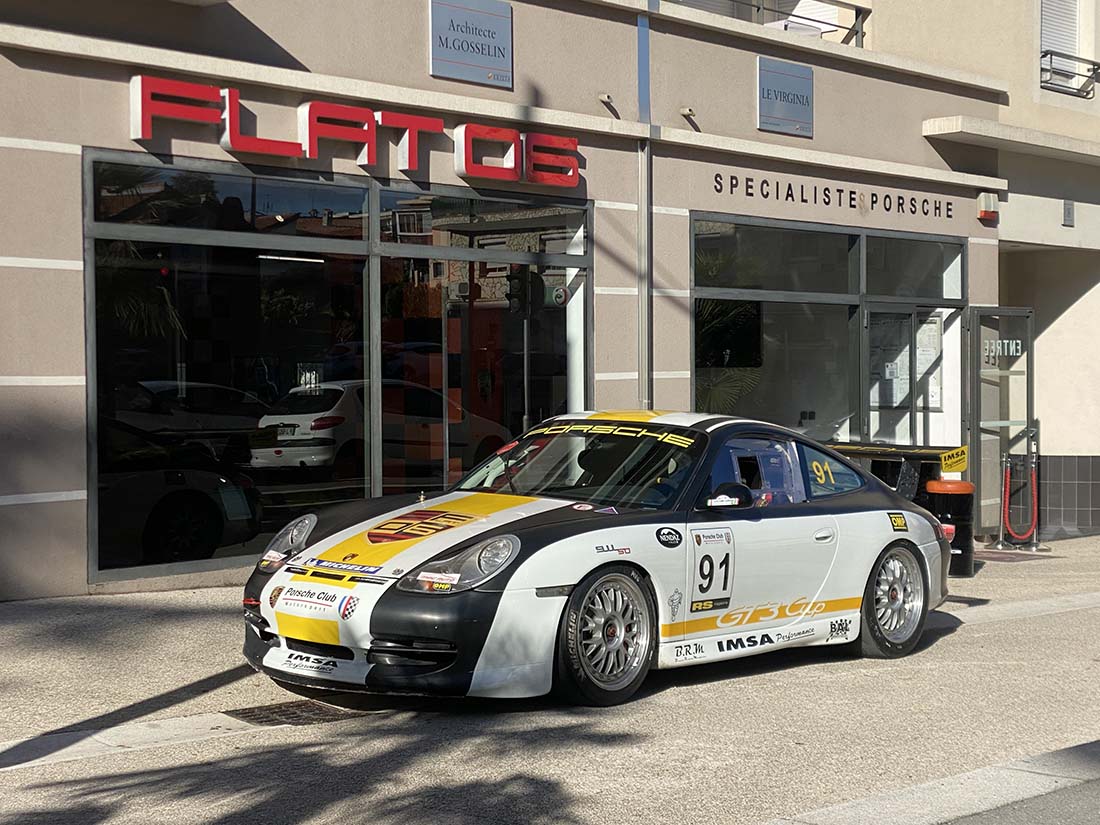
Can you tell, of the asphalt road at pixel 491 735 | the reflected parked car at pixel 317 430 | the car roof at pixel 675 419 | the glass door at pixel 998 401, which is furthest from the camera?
the glass door at pixel 998 401

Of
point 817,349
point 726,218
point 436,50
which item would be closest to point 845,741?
point 436,50

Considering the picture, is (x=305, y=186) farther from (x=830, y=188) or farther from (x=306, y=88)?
(x=830, y=188)

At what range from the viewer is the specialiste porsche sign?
33.7 feet

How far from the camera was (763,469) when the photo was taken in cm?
838

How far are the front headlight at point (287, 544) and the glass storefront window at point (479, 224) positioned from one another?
451cm

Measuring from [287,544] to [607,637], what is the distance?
1813 mm

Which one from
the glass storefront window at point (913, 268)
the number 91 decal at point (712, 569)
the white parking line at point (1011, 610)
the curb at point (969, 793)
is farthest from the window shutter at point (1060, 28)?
the curb at point (969, 793)

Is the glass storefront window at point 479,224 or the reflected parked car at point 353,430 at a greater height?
the glass storefront window at point 479,224

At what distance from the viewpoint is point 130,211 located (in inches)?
403

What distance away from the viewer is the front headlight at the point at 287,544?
295 inches

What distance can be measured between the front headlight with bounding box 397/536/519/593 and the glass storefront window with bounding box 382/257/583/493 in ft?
16.7

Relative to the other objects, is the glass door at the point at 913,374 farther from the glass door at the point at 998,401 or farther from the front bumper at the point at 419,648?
the front bumper at the point at 419,648

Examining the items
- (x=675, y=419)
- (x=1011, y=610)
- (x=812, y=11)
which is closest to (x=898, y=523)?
(x=675, y=419)

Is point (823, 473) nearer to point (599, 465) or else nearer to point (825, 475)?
point (825, 475)
